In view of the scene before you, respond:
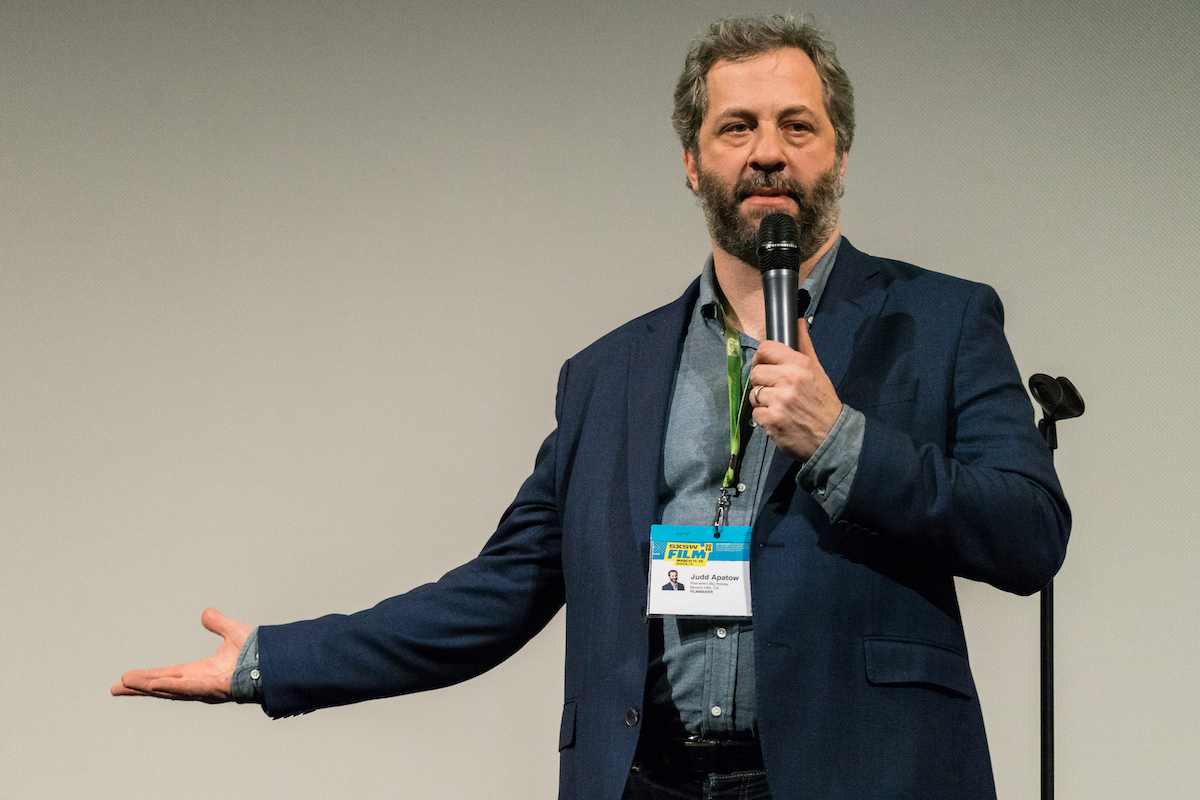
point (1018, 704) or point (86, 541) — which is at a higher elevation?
point (86, 541)

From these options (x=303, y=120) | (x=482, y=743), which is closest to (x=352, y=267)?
(x=303, y=120)

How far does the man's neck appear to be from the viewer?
1.68m

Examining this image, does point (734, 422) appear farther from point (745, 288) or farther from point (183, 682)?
point (183, 682)

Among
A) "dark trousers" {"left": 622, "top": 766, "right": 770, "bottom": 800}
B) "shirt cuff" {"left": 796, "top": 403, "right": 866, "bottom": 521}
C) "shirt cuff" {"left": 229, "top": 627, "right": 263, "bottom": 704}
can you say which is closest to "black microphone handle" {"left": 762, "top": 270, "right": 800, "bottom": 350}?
"shirt cuff" {"left": 796, "top": 403, "right": 866, "bottom": 521}

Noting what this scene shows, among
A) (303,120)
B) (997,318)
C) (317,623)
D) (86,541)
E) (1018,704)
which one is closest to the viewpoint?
(997,318)

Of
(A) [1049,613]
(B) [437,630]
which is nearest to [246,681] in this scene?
(B) [437,630]

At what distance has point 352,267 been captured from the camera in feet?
9.67

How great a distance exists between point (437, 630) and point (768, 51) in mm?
1052

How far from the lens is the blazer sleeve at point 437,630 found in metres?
1.64

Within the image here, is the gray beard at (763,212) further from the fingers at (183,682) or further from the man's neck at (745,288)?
the fingers at (183,682)

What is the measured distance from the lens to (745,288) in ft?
5.65

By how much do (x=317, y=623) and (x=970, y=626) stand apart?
1.71m

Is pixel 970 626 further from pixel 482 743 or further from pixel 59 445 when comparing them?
pixel 59 445

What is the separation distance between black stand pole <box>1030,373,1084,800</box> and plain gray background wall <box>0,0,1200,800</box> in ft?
1.02
